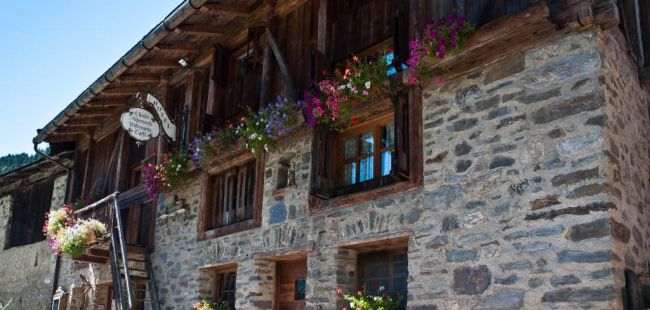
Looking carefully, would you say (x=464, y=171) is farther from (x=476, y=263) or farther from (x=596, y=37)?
(x=596, y=37)

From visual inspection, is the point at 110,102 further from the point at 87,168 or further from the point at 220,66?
the point at 220,66

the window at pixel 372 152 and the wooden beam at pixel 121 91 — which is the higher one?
the wooden beam at pixel 121 91

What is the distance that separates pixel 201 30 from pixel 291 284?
4.26m

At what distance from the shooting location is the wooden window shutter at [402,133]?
6082 mm

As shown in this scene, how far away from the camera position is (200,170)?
9.36m

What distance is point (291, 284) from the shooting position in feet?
25.0

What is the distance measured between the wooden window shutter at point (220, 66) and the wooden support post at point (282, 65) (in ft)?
4.57

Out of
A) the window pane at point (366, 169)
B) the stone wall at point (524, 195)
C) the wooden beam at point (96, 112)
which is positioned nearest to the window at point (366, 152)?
the window pane at point (366, 169)

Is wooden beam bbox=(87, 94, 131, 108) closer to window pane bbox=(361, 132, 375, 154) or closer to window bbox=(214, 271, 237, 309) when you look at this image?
window bbox=(214, 271, 237, 309)

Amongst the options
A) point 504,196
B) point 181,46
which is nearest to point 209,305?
point 181,46

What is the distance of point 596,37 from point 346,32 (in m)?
3.45

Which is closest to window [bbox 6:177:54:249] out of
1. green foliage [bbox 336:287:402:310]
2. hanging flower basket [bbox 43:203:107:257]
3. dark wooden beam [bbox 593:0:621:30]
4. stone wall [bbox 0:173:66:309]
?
stone wall [bbox 0:173:66:309]

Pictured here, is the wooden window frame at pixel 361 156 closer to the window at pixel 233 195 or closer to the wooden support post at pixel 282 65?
the wooden support post at pixel 282 65

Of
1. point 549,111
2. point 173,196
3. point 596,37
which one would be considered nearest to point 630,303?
point 549,111
